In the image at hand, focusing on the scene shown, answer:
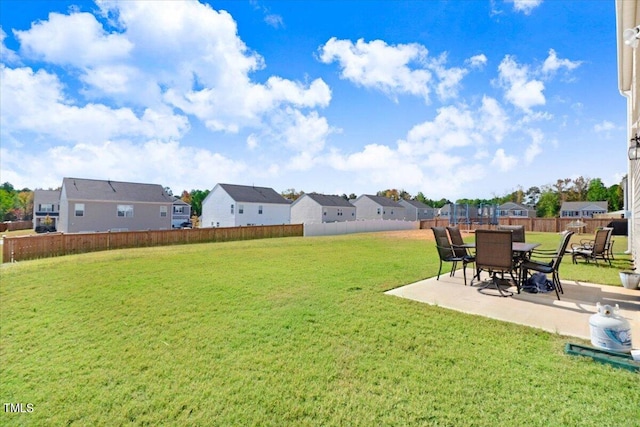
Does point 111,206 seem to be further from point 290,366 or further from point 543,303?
point 543,303

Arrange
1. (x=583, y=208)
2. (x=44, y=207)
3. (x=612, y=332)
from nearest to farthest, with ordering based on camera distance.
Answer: (x=612, y=332) → (x=44, y=207) → (x=583, y=208)

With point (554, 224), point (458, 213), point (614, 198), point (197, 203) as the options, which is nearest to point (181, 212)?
point (197, 203)

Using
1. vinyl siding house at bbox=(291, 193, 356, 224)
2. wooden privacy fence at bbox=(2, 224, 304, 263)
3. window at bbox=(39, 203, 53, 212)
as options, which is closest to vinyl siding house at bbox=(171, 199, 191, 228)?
window at bbox=(39, 203, 53, 212)

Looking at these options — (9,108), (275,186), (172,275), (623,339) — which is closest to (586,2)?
(623,339)

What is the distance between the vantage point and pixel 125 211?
27094 mm

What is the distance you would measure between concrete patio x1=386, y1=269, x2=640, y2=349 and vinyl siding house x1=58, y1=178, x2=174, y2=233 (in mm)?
28232

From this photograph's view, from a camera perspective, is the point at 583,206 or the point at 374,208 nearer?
the point at 374,208

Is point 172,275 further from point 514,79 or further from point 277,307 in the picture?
point 514,79

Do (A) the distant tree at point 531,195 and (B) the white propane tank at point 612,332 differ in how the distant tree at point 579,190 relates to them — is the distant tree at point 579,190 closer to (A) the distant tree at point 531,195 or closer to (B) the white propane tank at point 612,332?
(A) the distant tree at point 531,195

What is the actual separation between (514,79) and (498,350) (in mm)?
12522

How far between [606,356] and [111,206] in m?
31.3

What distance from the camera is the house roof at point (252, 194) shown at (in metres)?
31.6

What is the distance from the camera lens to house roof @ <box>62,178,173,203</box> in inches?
982

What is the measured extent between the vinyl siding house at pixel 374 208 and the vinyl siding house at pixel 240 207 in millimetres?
15584
